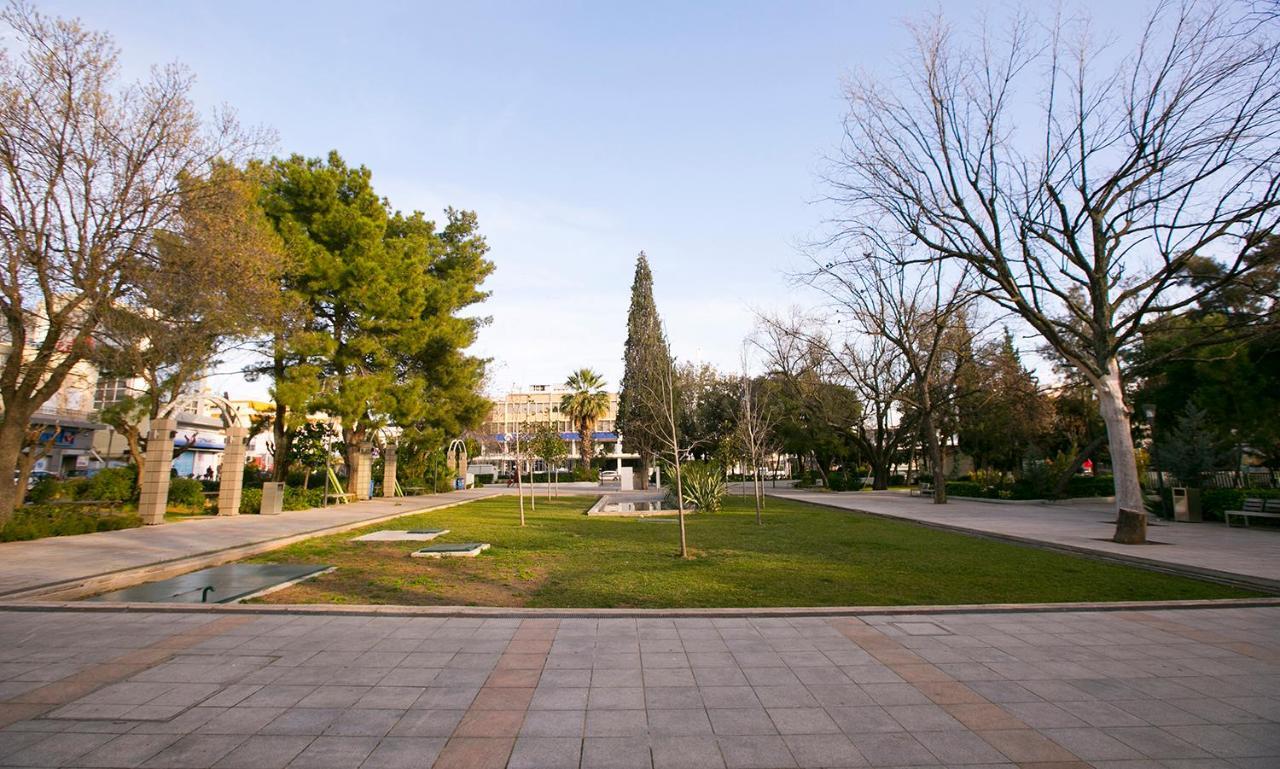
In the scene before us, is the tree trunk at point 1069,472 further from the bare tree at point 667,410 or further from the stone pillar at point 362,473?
the stone pillar at point 362,473

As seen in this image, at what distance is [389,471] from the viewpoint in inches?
1083

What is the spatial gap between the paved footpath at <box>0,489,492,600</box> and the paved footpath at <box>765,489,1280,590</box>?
48.7 ft

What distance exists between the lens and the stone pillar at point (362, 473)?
24391 millimetres

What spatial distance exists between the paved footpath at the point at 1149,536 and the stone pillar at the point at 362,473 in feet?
62.9

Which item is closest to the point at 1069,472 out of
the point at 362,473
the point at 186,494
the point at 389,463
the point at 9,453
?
the point at 362,473

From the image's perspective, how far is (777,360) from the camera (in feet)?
123

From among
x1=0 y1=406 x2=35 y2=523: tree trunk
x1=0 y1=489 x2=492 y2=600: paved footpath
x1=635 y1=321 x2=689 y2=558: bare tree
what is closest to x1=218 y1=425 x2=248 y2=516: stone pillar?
x1=0 y1=489 x2=492 y2=600: paved footpath

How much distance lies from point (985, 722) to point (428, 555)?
8841mm

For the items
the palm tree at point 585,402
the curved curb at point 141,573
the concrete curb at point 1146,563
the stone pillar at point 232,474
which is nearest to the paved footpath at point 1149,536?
the concrete curb at point 1146,563

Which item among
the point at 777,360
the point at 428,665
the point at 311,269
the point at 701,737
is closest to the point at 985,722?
the point at 701,737

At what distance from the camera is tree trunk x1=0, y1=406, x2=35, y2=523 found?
11.5 m

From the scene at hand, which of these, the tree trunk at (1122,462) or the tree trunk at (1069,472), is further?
the tree trunk at (1069,472)

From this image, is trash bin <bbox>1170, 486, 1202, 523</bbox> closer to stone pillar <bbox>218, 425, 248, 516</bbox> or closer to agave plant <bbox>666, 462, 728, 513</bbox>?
agave plant <bbox>666, 462, 728, 513</bbox>

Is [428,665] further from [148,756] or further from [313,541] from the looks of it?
[313,541]
